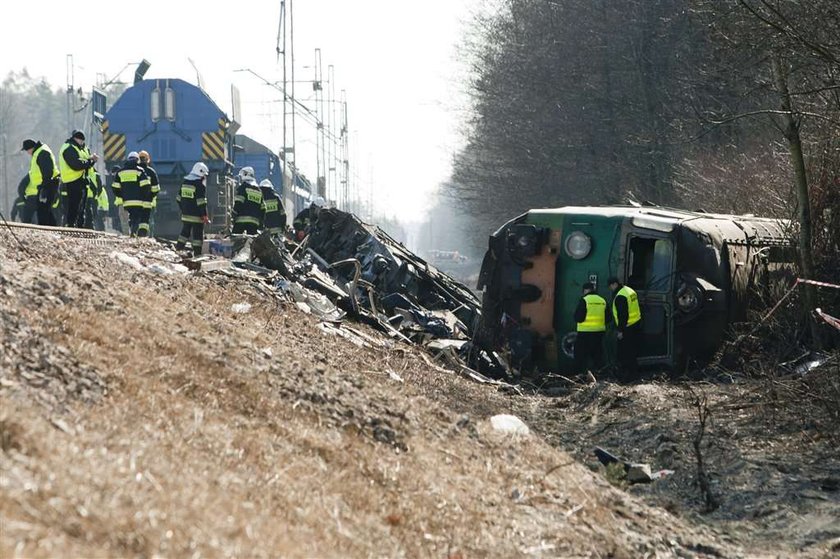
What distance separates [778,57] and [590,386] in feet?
12.2

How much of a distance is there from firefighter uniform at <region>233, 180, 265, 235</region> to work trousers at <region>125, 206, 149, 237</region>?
174cm

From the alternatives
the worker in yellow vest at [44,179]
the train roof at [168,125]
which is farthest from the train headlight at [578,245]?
the train roof at [168,125]

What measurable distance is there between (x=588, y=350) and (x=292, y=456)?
716 cm

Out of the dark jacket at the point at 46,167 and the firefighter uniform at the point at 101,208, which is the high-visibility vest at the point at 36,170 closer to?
the dark jacket at the point at 46,167

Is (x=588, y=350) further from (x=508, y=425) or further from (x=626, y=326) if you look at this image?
(x=508, y=425)

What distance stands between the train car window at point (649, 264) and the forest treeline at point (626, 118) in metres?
1.59

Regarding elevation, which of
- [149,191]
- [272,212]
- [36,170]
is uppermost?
[36,170]

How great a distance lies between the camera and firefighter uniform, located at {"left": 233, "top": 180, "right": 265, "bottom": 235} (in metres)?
18.2

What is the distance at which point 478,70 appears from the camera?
3950 cm

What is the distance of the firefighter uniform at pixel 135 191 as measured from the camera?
16.6 m

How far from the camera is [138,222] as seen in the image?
16906 millimetres

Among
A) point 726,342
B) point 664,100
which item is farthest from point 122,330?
point 664,100

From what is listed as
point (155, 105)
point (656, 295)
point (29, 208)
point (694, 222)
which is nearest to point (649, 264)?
point (656, 295)

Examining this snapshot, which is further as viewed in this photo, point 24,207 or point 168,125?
point 168,125
